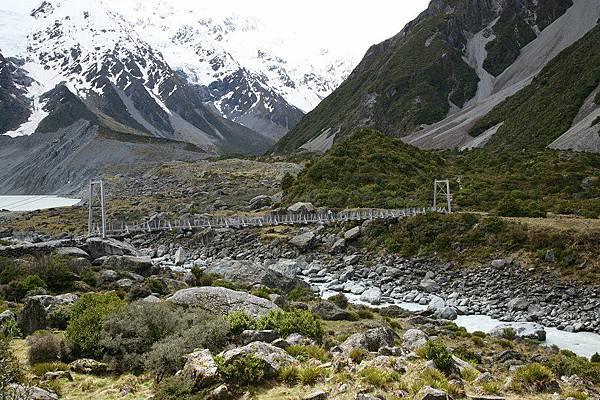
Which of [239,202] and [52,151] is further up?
[52,151]

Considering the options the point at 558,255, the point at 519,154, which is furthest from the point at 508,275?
the point at 519,154

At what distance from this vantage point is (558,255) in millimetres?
28078

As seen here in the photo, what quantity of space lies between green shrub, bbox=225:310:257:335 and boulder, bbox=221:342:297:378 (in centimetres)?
177

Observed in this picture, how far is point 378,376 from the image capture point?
420 inches

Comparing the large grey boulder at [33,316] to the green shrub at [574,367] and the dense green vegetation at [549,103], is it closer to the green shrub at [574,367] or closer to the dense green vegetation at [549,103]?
the green shrub at [574,367]

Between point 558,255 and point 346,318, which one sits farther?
point 558,255

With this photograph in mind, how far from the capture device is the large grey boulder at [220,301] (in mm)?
17708

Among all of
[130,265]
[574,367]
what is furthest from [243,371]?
[130,265]

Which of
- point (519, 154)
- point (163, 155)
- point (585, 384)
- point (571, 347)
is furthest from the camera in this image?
point (163, 155)

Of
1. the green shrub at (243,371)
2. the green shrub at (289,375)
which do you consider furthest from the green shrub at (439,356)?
the green shrub at (243,371)

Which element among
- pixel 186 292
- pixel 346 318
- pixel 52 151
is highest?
pixel 52 151

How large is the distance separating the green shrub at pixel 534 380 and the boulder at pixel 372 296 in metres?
16.9

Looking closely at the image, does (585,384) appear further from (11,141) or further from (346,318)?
(11,141)

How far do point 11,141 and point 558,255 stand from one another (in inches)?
8082
